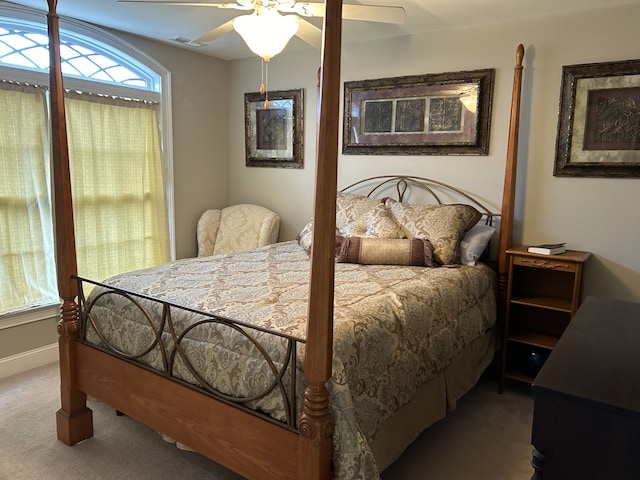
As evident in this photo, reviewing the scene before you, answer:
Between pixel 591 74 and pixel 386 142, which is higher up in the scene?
pixel 591 74

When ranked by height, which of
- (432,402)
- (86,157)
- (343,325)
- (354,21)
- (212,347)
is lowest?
(432,402)

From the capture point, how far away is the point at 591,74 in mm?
2965

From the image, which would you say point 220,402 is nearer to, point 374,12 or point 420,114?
point 374,12

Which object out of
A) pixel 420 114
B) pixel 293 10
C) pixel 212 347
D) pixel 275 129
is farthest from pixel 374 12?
pixel 275 129

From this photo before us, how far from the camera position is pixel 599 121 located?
117 inches

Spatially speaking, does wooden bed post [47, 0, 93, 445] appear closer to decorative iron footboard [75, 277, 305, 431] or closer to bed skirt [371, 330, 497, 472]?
decorative iron footboard [75, 277, 305, 431]

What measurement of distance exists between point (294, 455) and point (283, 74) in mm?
3448

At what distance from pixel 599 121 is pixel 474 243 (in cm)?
105

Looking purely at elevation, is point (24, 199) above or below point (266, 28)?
below

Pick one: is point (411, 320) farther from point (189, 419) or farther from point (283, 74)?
point (283, 74)

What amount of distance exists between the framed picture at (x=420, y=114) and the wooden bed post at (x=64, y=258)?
2243 millimetres

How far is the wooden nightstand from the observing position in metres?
2.89

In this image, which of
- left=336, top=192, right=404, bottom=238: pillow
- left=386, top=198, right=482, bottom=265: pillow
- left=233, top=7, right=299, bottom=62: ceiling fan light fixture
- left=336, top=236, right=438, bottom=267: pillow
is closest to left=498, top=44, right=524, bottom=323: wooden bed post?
left=386, top=198, right=482, bottom=265: pillow

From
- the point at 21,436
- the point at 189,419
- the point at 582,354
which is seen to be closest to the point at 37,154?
the point at 21,436
